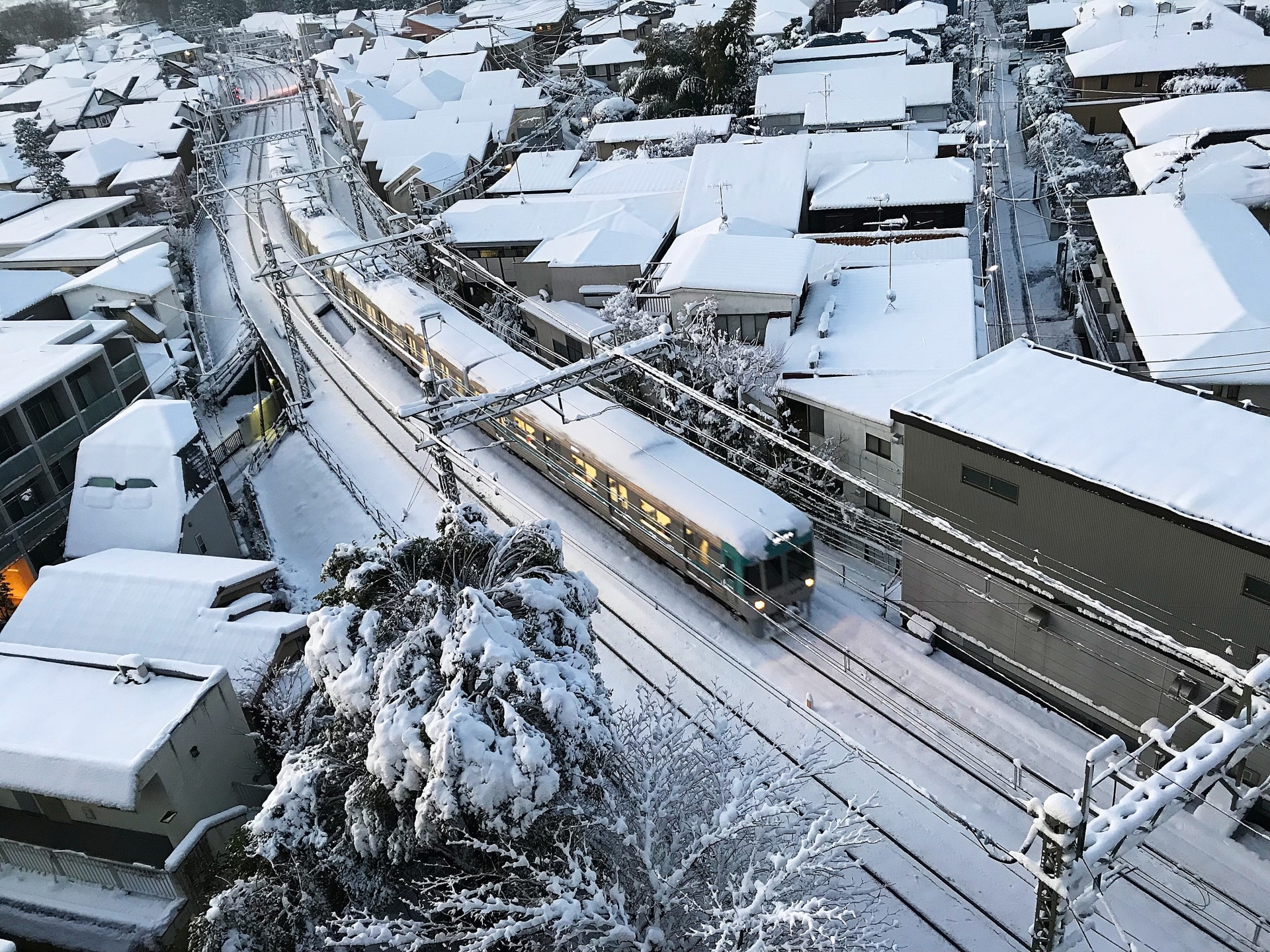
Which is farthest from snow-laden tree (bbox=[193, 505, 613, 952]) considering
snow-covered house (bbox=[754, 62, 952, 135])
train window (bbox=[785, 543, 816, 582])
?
snow-covered house (bbox=[754, 62, 952, 135])

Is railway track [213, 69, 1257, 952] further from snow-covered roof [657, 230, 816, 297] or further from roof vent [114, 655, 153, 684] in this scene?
snow-covered roof [657, 230, 816, 297]

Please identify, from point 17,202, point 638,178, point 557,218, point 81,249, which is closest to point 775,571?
point 557,218

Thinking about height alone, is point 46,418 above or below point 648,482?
above

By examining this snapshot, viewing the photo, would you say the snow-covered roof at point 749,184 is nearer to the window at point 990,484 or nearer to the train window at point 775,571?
the train window at point 775,571

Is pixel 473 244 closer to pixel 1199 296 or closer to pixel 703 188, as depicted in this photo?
pixel 703 188

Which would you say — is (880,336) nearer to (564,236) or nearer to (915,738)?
(915,738)

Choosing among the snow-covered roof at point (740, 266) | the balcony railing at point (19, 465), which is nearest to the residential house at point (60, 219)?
the balcony railing at point (19, 465)
